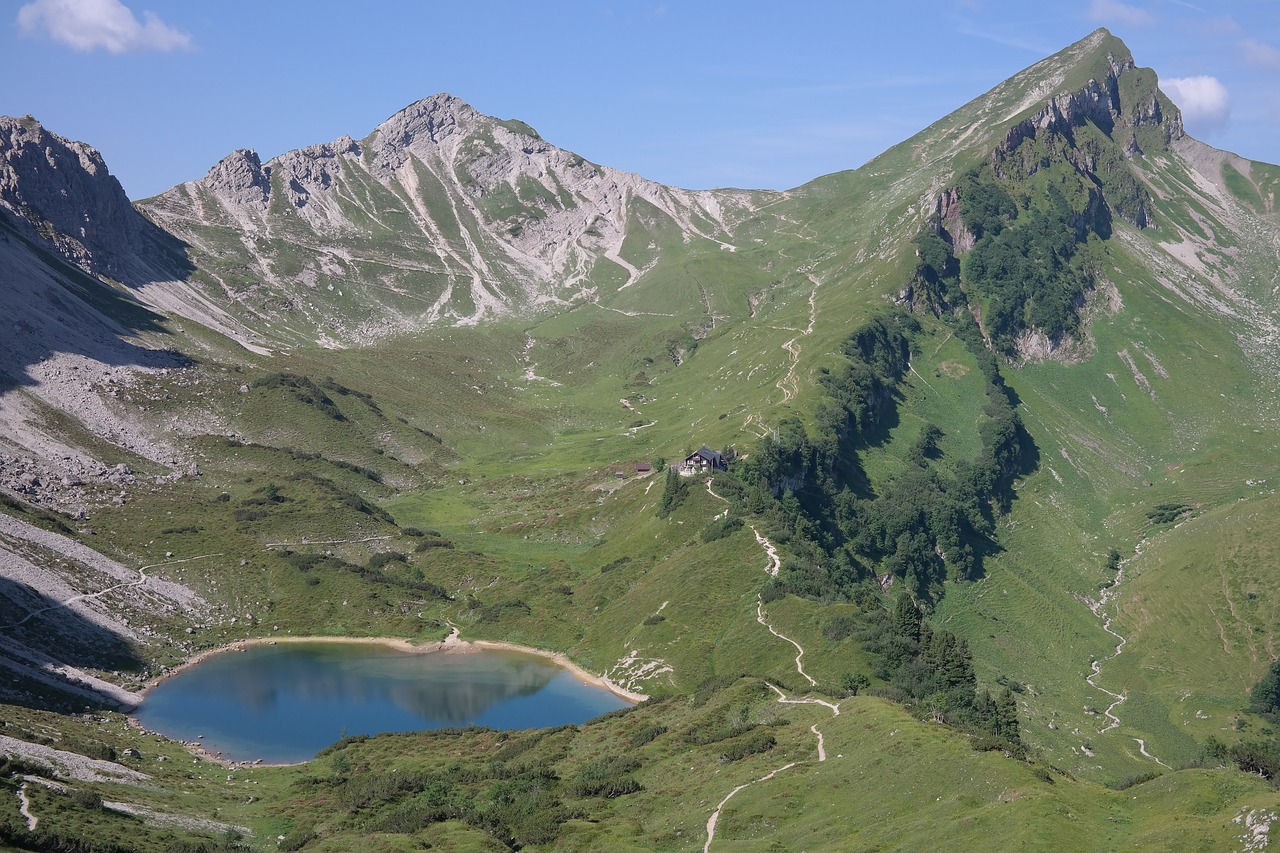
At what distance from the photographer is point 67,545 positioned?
145 meters

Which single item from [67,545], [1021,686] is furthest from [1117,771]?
[67,545]

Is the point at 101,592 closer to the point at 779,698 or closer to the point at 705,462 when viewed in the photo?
the point at 705,462

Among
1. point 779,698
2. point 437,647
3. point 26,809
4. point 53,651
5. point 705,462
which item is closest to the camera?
point 26,809

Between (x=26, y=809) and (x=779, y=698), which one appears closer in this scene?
(x=26, y=809)

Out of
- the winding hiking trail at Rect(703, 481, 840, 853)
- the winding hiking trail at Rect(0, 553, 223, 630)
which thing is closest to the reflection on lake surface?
the winding hiking trail at Rect(0, 553, 223, 630)

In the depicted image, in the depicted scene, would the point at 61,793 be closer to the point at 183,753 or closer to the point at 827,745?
the point at 183,753

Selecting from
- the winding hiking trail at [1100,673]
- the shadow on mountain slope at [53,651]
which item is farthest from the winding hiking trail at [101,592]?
the winding hiking trail at [1100,673]

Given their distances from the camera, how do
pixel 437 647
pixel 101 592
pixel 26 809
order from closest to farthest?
pixel 26 809
pixel 101 592
pixel 437 647

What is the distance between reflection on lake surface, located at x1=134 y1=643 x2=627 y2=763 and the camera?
4427 inches

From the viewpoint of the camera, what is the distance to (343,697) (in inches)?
4958

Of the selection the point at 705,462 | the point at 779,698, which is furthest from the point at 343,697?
the point at 705,462

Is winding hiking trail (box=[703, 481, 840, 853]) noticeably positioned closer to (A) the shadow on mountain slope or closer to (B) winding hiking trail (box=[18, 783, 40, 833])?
(B) winding hiking trail (box=[18, 783, 40, 833])

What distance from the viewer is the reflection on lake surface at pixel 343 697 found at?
369ft

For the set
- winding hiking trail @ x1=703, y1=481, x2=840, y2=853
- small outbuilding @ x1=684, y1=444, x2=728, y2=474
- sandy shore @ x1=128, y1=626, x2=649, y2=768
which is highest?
small outbuilding @ x1=684, y1=444, x2=728, y2=474
